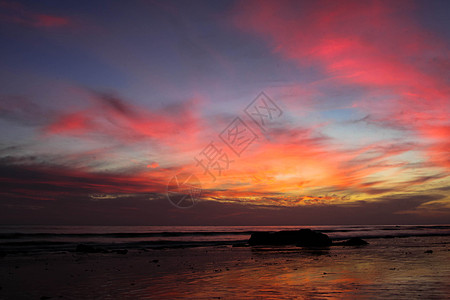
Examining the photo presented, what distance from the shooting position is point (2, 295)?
588 inches

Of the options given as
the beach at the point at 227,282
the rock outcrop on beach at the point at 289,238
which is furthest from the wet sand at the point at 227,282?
the rock outcrop on beach at the point at 289,238

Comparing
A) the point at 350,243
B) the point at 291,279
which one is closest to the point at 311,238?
the point at 350,243

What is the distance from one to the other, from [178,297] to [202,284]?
313 cm

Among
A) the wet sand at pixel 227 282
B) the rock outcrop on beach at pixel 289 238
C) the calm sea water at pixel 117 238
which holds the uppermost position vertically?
the wet sand at pixel 227 282

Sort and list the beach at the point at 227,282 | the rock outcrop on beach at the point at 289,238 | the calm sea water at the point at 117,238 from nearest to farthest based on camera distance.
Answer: the beach at the point at 227,282, the calm sea water at the point at 117,238, the rock outcrop on beach at the point at 289,238

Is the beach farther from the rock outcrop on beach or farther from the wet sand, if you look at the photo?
the rock outcrop on beach

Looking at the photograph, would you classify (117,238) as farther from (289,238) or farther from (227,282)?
(227,282)

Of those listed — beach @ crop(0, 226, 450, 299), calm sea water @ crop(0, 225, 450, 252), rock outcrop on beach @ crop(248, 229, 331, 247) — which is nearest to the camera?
beach @ crop(0, 226, 450, 299)

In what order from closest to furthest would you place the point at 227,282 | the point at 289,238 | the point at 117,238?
the point at 227,282
the point at 289,238
the point at 117,238

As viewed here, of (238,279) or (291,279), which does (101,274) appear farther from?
(291,279)

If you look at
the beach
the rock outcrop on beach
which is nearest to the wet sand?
the beach

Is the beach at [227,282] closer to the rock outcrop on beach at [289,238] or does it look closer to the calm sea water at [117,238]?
the calm sea water at [117,238]

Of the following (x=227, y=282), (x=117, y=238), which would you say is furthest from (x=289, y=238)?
(x=227, y=282)

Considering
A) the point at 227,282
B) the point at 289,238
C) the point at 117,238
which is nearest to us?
the point at 227,282
